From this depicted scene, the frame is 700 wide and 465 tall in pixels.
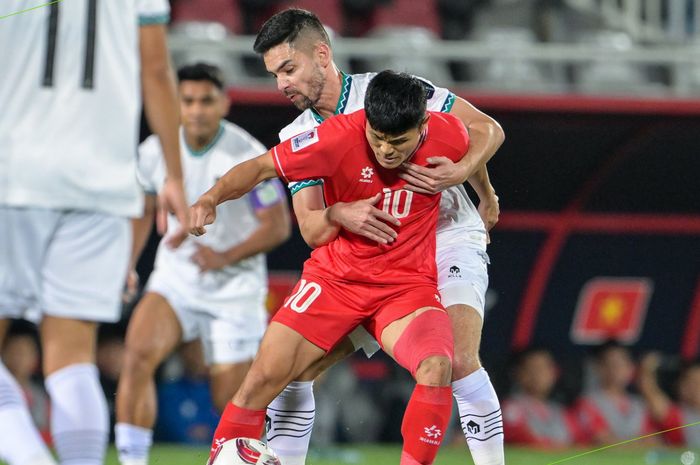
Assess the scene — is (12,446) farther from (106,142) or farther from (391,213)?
(391,213)

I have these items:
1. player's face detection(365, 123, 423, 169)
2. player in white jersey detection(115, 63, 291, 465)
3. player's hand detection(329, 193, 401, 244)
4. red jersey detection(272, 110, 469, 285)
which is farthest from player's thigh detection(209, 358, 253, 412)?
player's face detection(365, 123, 423, 169)

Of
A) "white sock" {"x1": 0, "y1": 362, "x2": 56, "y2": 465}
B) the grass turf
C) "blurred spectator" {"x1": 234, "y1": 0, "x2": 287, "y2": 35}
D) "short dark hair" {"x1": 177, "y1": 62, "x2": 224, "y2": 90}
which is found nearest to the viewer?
"white sock" {"x1": 0, "y1": 362, "x2": 56, "y2": 465}

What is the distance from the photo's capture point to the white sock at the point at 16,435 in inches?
146

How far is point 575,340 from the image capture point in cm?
1048

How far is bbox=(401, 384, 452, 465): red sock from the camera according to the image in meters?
4.25

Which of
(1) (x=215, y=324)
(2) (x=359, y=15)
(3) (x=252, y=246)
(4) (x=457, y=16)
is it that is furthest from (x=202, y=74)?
(4) (x=457, y=16)

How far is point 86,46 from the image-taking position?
3875 millimetres

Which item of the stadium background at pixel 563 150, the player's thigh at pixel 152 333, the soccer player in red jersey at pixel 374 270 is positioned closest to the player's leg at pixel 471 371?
the soccer player in red jersey at pixel 374 270

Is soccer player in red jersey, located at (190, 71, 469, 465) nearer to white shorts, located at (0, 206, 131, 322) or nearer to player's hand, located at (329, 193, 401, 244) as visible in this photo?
player's hand, located at (329, 193, 401, 244)

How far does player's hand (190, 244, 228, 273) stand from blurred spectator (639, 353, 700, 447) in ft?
15.2

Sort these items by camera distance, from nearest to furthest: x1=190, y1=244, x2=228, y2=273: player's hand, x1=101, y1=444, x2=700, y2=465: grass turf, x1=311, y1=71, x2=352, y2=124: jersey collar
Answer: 1. x1=311, y1=71, x2=352, y2=124: jersey collar
2. x1=190, y1=244, x2=228, y2=273: player's hand
3. x1=101, y1=444, x2=700, y2=465: grass turf

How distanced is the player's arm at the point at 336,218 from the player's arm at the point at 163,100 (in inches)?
23.3

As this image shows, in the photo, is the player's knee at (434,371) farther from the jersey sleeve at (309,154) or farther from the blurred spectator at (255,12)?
the blurred spectator at (255,12)

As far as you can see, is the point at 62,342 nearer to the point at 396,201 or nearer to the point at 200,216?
the point at 200,216
